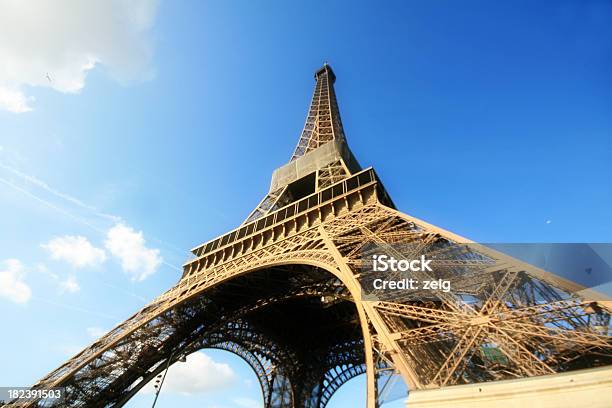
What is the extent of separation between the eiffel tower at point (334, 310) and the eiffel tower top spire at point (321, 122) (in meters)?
0.18

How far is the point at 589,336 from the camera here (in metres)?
6.96

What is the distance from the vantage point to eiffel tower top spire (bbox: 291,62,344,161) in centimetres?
3003

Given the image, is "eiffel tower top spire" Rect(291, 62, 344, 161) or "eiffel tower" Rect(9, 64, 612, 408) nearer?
"eiffel tower" Rect(9, 64, 612, 408)

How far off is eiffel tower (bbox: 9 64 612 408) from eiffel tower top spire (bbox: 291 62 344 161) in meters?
0.18

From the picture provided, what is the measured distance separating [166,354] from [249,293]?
5413 millimetres

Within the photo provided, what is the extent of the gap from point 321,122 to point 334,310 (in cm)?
1699

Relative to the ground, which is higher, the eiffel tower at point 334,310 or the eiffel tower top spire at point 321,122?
the eiffel tower top spire at point 321,122

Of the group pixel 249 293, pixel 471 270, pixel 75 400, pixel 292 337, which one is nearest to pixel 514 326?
pixel 471 270

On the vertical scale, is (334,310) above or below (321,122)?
below

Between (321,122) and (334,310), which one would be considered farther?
(321,122)

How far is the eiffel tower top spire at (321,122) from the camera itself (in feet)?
98.5

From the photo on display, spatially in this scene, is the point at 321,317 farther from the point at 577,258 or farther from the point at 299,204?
the point at 577,258

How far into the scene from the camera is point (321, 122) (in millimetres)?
32156

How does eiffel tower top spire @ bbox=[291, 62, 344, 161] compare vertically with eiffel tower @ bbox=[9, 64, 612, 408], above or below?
above
